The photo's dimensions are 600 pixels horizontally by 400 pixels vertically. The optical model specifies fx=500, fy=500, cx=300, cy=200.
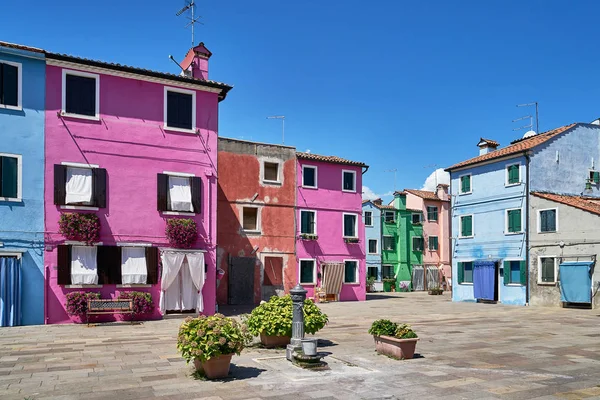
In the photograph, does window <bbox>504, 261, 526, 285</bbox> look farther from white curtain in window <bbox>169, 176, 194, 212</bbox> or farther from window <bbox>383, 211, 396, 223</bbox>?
white curtain in window <bbox>169, 176, 194, 212</bbox>

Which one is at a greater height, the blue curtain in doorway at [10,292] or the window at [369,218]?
the window at [369,218]

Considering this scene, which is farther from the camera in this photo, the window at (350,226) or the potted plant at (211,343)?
the window at (350,226)

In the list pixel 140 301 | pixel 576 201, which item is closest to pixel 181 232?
pixel 140 301

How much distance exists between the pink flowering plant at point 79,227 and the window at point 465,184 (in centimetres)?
2491

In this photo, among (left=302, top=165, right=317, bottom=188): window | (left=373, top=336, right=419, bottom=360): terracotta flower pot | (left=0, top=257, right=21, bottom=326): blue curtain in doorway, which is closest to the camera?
(left=373, top=336, right=419, bottom=360): terracotta flower pot

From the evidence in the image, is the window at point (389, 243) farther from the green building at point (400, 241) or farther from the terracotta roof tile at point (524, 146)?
the terracotta roof tile at point (524, 146)

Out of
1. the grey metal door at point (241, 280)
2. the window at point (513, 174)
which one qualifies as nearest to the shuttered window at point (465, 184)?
the window at point (513, 174)

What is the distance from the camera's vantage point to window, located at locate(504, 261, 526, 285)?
98.3 ft

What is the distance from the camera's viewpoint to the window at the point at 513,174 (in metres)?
30.5

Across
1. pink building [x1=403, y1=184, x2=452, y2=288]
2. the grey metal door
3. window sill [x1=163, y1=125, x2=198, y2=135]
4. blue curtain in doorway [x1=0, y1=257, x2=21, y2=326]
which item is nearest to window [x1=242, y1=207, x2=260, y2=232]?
the grey metal door

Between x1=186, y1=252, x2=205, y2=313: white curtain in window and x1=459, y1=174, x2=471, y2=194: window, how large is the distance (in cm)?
2102

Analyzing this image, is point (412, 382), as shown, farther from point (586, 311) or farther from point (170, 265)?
point (586, 311)

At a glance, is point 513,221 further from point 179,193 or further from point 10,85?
point 10,85

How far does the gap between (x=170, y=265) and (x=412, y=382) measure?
43.4ft
